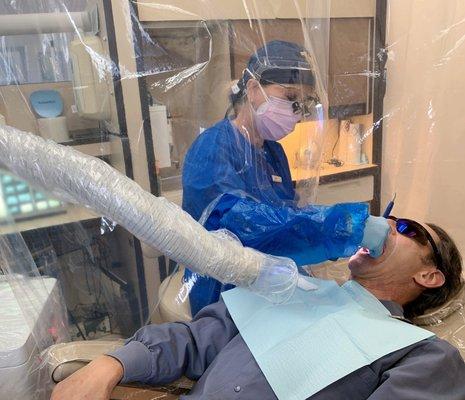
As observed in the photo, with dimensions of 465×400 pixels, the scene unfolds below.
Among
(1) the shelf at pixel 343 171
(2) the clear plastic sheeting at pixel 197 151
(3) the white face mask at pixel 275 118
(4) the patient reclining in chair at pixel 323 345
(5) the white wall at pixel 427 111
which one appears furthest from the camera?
(1) the shelf at pixel 343 171

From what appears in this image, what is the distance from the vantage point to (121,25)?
4.02 ft

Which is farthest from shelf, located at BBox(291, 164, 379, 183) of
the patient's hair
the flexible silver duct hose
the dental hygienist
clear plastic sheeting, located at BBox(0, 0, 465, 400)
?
the flexible silver duct hose

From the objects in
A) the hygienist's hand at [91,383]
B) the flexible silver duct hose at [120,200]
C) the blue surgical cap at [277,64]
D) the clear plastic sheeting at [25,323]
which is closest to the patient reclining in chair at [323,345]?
the hygienist's hand at [91,383]

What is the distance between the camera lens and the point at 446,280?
1264 millimetres

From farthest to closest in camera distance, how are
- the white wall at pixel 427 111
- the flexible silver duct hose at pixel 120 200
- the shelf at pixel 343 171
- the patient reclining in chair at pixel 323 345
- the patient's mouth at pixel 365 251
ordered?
the shelf at pixel 343 171, the white wall at pixel 427 111, the patient's mouth at pixel 365 251, the patient reclining in chair at pixel 323 345, the flexible silver duct hose at pixel 120 200

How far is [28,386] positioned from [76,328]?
215mm

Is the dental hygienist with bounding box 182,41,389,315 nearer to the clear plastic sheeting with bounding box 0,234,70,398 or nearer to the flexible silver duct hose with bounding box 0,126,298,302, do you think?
the flexible silver duct hose with bounding box 0,126,298,302

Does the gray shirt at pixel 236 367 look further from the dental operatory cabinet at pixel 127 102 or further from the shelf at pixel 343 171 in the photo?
the shelf at pixel 343 171

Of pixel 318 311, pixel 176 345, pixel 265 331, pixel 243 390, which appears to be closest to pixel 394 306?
pixel 318 311

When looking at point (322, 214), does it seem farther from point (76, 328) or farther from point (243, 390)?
point (76, 328)

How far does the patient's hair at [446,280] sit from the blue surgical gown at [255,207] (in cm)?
42

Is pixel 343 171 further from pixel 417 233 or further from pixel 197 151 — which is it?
pixel 197 151

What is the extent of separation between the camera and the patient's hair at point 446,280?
4.14 ft

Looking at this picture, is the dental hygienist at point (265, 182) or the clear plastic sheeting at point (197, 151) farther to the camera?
the dental hygienist at point (265, 182)
